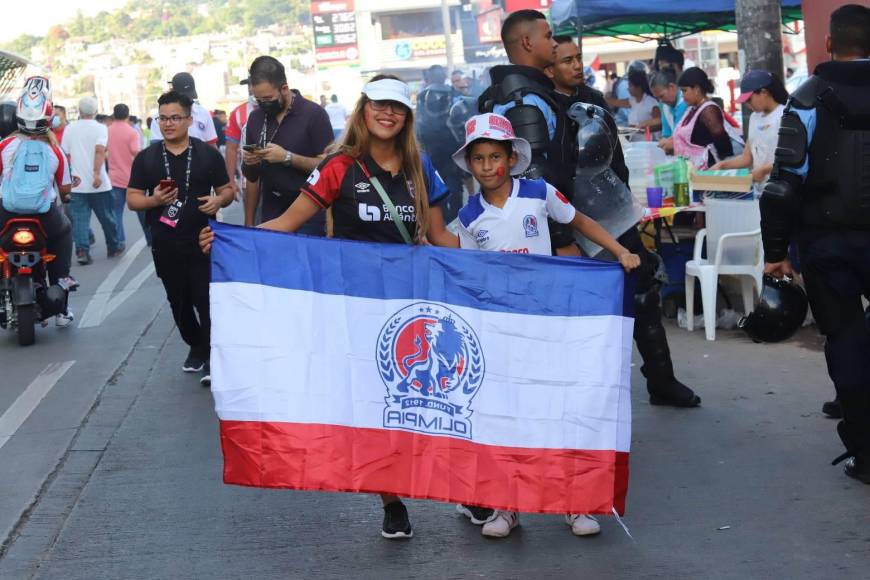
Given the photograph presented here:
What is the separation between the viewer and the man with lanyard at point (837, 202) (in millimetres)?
5352

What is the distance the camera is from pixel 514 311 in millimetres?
4926

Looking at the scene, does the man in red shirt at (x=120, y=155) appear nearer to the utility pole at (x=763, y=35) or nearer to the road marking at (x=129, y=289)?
the road marking at (x=129, y=289)

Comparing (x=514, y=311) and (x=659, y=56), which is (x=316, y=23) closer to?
(x=659, y=56)

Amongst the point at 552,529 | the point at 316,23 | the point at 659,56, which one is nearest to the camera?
the point at 552,529

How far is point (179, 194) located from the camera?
8281 mm

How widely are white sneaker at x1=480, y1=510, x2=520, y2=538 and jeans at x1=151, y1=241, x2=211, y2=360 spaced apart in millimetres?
3638

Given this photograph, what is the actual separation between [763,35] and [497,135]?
636 centimetres

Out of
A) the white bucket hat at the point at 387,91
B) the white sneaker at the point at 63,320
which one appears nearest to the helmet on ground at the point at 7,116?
the white sneaker at the point at 63,320

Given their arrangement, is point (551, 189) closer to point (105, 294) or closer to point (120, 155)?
point (105, 294)

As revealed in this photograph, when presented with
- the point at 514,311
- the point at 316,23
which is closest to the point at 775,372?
the point at 514,311

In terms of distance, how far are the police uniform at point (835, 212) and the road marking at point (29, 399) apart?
4404 mm

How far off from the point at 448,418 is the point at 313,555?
0.78 m

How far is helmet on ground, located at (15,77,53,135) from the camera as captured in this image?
10719mm

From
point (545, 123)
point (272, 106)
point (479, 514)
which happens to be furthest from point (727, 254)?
point (479, 514)
